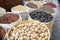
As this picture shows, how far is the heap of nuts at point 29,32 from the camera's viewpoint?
1268mm

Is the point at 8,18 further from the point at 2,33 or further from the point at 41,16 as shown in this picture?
the point at 41,16

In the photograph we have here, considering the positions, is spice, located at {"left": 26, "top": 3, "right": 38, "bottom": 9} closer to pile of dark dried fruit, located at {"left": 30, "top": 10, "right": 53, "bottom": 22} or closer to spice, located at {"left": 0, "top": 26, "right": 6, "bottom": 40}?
pile of dark dried fruit, located at {"left": 30, "top": 10, "right": 53, "bottom": 22}

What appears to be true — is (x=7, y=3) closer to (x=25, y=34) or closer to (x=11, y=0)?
(x=11, y=0)

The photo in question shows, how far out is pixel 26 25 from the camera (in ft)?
4.54

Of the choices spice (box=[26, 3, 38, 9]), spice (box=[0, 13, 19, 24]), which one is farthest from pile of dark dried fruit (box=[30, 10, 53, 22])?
spice (box=[26, 3, 38, 9])

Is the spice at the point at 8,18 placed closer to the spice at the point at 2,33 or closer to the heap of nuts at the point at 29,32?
the spice at the point at 2,33

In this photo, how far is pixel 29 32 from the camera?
1.30 meters

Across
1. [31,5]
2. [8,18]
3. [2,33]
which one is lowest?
[2,33]

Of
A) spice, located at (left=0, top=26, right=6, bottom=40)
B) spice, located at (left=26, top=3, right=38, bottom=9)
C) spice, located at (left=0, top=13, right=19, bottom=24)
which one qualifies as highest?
spice, located at (left=26, top=3, right=38, bottom=9)

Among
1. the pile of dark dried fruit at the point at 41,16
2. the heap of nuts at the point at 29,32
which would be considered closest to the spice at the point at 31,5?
the pile of dark dried fruit at the point at 41,16

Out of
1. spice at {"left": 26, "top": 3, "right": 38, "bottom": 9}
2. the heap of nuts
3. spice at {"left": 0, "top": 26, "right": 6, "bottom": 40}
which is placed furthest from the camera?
spice at {"left": 26, "top": 3, "right": 38, "bottom": 9}

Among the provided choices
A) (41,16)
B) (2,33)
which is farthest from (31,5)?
(2,33)

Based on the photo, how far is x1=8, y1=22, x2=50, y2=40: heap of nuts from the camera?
1268mm

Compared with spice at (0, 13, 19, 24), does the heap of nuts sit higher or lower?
lower
